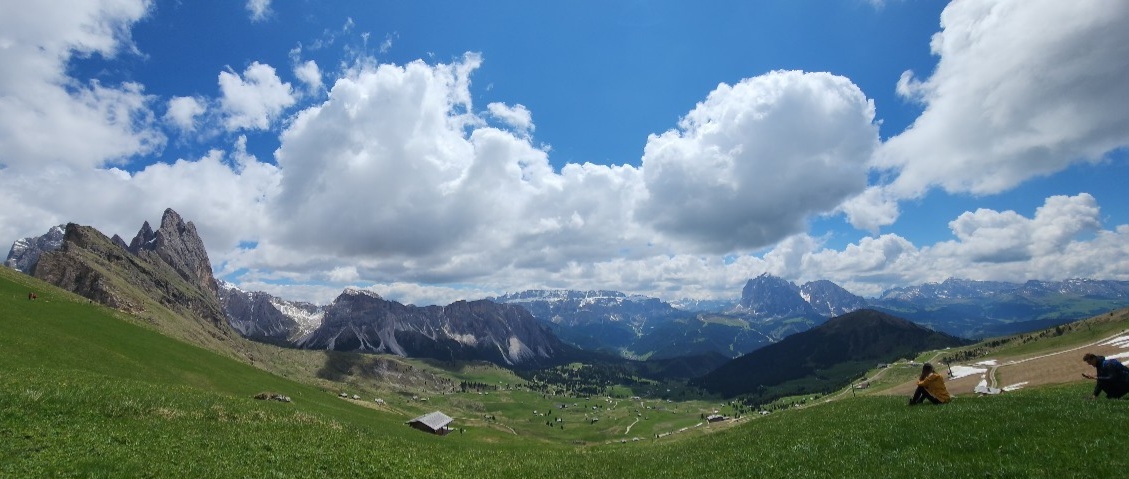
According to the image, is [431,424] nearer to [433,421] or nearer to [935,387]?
[433,421]

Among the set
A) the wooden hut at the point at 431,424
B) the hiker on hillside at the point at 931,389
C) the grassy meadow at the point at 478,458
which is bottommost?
the wooden hut at the point at 431,424

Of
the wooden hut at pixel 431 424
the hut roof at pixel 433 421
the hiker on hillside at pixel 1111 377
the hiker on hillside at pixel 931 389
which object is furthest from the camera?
the hut roof at pixel 433 421

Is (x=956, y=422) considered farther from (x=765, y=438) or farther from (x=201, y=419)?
(x=201, y=419)

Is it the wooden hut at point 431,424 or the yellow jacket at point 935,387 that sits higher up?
the yellow jacket at point 935,387

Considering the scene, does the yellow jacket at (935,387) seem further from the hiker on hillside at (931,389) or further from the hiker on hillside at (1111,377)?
the hiker on hillside at (1111,377)

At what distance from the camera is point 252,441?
2970 centimetres

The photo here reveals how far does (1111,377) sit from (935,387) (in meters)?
9.28

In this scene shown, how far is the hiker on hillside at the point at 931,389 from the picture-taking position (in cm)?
3762

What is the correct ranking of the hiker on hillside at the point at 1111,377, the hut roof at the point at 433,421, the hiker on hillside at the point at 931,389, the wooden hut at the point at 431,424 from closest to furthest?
the hiker on hillside at the point at 1111,377 → the hiker on hillside at the point at 931,389 → the wooden hut at the point at 431,424 → the hut roof at the point at 433,421

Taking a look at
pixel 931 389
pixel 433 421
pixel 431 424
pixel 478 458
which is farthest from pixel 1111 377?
pixel 433 421

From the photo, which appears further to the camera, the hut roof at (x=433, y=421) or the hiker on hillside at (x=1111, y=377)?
the hut roof at (x=433, y=421)

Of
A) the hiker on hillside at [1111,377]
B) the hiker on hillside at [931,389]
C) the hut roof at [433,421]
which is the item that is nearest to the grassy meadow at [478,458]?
the hiker on hillside at [931,389]

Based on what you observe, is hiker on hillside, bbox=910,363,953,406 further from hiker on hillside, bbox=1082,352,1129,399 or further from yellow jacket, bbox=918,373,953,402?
hiker on hillside, bbox=1082,352,1129,399

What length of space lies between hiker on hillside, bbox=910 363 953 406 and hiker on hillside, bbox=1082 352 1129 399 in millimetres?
7901
